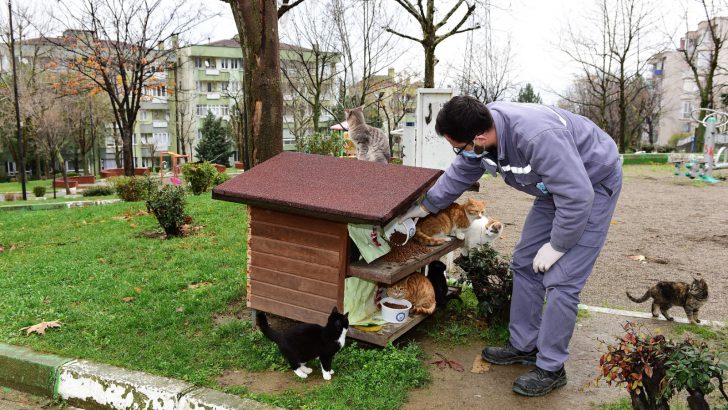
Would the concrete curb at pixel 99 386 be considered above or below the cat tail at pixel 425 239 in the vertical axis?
below

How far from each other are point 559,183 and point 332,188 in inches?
52.9

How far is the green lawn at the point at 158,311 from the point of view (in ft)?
10.0

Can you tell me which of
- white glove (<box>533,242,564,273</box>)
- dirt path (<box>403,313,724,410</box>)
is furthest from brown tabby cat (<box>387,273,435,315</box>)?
white glove (<box>533,242,564,273</box>)

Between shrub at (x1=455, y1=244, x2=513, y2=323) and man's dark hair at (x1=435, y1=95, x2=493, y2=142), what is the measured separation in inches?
53.3

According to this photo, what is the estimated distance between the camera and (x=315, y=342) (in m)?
3.06

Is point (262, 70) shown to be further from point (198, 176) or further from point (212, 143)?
point (212, 143)

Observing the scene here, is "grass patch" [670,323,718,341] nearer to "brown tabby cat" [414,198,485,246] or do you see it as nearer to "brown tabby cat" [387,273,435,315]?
"brown tabby cat" [414,198,485,246]

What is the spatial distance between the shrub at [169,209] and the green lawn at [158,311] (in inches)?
11.8

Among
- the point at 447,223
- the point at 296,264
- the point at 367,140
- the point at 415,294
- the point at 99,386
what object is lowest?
the point at 99,386

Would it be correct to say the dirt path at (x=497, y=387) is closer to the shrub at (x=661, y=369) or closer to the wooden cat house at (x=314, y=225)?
the wooden cat house at (x=314, y=225)

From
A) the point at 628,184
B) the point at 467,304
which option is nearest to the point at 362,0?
the point at 628,184

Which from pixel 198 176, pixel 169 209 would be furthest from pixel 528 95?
pixel 169 209

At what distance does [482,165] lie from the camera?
3.16 meters

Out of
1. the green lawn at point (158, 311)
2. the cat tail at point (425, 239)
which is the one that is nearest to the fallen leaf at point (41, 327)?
the green lawn at point (158, 311)
